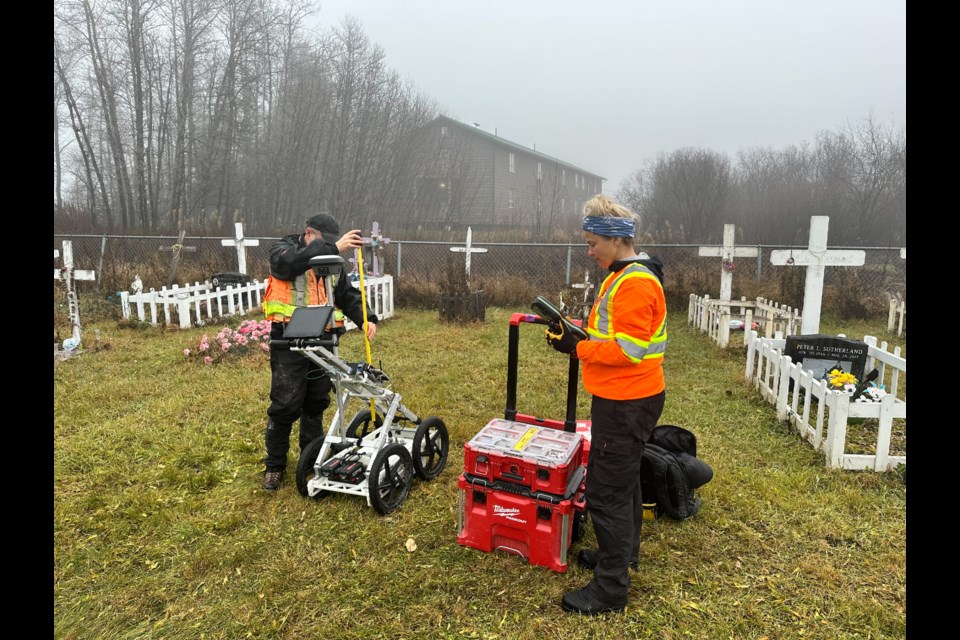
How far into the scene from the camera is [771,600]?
2902 millimetres

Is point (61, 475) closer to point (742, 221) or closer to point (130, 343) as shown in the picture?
point (130, 343)

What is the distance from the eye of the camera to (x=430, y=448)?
4.25 meters

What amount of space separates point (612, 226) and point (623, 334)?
0.55 m

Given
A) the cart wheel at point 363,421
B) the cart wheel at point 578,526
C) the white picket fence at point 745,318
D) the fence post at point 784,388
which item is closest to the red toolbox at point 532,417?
the cart wheel at point 578,526

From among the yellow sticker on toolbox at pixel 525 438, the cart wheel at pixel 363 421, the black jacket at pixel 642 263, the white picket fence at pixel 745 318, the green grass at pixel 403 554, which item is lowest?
the green grass at pixel 403 554

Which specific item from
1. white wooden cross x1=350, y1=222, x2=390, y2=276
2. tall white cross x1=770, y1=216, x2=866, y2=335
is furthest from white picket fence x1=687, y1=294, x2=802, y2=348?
white wooden cross x1=350, y1=222, x2=390, y2=276

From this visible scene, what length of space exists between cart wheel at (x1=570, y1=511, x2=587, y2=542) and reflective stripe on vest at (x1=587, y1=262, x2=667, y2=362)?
4.18 ft

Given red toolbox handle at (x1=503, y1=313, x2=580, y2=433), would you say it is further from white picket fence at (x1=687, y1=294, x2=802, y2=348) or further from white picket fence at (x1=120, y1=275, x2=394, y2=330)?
white picket fence at (x1=120, y1=275, x2=394, y2=330)

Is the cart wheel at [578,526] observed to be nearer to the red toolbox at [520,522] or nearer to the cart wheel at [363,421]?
the red toolbox at [520,522]

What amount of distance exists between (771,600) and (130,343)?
381 inches

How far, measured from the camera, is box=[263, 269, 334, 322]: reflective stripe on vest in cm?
394

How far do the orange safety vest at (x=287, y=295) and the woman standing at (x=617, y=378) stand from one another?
2.07 m

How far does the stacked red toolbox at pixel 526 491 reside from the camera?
2998mm

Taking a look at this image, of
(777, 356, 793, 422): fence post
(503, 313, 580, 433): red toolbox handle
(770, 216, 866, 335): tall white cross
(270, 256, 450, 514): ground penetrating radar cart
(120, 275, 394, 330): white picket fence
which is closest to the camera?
(503, 313, 580, 433): red toolbox handle
